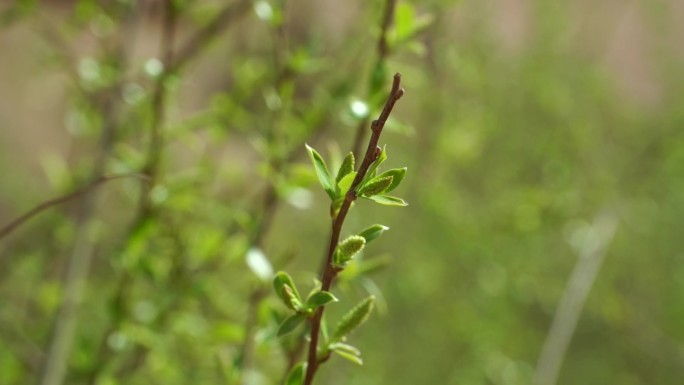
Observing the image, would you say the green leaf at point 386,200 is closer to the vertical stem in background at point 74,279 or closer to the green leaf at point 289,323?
the green leaf at point 289,323

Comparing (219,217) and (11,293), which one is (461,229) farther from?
(11,293)

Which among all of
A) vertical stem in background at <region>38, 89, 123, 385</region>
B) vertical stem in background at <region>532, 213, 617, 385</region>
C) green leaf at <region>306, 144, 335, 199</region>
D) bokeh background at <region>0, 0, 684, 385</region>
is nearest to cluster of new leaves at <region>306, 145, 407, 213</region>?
green leaf at <region>306, 144, 335, 199</region>

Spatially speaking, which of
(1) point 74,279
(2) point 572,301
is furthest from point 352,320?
(2) point 572,301

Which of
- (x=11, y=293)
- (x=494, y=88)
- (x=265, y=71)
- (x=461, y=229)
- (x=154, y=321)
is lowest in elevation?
(x=154, y=321)

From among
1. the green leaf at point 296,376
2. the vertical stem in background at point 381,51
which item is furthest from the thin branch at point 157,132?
the green leaf at point 296,376

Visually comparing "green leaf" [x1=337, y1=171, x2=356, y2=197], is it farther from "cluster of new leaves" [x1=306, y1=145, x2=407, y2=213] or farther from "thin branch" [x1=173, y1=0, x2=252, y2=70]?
"thin branch" [x1=173, y1=0, x2=252, y2=70]

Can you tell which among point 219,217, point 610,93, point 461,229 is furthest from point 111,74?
point 610,93
